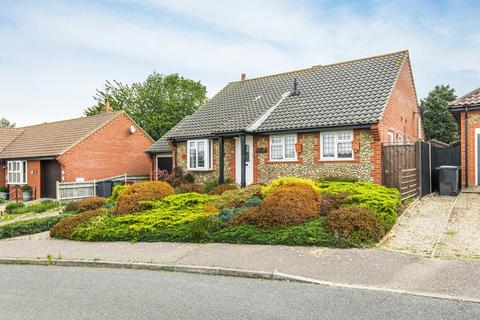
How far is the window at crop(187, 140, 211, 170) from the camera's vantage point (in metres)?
20.6

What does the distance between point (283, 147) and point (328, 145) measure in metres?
2.26

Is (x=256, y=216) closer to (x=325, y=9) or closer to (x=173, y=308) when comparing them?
(x=173, y=308)

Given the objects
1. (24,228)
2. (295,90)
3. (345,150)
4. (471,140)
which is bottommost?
(24,228)

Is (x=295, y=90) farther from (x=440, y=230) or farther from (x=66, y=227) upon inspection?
(x=66, y=227)

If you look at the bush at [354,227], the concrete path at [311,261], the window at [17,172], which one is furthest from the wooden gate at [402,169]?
the window at [17,172]

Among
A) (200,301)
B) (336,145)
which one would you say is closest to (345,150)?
(336,145)

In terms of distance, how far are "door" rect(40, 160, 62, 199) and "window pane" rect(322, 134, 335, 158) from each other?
18.4 metres

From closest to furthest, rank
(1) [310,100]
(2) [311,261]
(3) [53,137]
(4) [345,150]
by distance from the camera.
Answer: (2) [311,261] → (4) [345,150] → (1) [310,100] → (3) [53,137]

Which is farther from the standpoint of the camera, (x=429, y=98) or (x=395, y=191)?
(x=429, y=98)

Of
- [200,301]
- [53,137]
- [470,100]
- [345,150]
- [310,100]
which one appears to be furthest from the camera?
[53,137]

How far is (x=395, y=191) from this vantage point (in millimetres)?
12594

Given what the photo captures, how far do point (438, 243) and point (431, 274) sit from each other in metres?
2.29

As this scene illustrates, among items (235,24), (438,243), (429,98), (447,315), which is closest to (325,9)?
(235,24)

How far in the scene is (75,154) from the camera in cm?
2619
